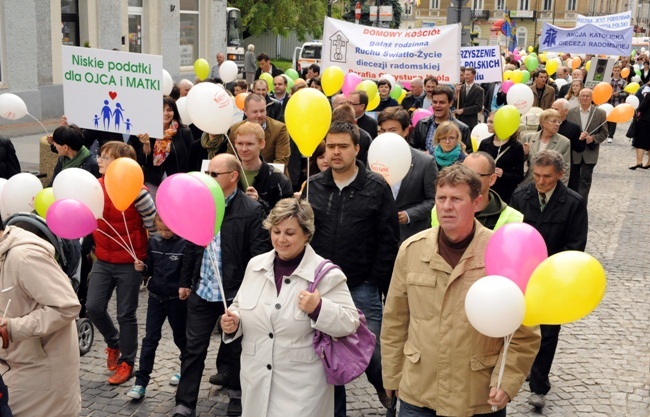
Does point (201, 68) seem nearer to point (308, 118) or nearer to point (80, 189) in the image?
point (308, 118)

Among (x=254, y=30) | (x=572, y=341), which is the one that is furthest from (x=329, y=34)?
(x=254, y=30)

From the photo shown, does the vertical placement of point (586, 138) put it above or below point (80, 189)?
below

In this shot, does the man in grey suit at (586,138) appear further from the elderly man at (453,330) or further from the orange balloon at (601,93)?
the elderly man at (453,330)

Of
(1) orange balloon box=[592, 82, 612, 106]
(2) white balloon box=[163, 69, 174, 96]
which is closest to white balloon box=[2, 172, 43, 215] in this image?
(2) white balloon box=[163, 69, 174, 96]

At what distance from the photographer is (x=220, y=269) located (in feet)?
16.2

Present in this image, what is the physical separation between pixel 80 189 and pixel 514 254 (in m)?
3.18

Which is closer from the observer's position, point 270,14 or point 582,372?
point 582,372

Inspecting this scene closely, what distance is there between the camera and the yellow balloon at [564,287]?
3.17 metres

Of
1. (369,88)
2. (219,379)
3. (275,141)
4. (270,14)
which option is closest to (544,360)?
(219,379)

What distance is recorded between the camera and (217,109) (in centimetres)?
661

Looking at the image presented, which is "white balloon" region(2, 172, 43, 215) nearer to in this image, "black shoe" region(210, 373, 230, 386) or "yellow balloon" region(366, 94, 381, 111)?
"black shoe" region(210, 373, 230, 386)

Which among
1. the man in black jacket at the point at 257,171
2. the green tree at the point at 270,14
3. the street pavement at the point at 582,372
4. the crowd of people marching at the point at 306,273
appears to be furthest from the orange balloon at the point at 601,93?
the green tree at the point at 270,14

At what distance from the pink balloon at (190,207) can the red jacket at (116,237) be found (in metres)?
1.33

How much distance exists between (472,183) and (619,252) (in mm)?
7193
